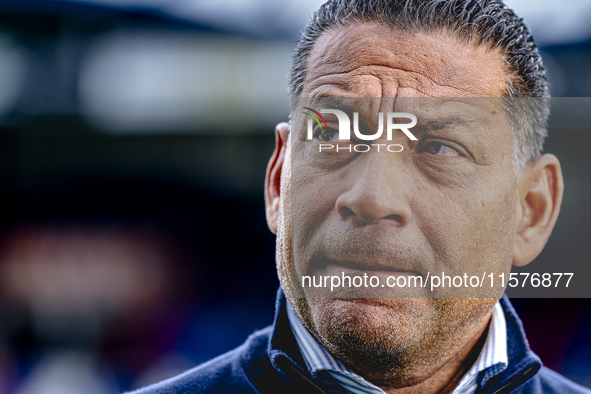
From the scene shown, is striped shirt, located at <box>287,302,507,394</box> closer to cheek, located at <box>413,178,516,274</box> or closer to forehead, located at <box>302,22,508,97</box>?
cheek, located at <box>413,178,516,274</box>

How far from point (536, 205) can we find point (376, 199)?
17.1 inches

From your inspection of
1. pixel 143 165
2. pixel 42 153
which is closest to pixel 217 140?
pixel 143 165

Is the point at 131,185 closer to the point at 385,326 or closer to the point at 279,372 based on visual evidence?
the point at 279,372

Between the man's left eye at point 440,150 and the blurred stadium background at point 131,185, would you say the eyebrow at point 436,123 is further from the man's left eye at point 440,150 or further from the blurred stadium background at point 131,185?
the blurred stadium background at point 131,185

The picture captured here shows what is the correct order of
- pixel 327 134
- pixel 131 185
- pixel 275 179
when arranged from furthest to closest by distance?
pixel 131 185
pixel 275 179
pixel 327 134

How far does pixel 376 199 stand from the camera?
3.14 ft

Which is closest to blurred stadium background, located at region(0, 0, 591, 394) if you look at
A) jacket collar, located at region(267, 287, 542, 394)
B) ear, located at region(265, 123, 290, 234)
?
ear, located at region(265, 123, 290, 234)

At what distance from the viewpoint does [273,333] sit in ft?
3.78

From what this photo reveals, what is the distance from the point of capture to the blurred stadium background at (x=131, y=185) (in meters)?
3.83

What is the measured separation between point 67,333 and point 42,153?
4.85ft

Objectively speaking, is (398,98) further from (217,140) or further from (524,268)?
(217,140)

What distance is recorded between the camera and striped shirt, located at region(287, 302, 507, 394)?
110 centimetres

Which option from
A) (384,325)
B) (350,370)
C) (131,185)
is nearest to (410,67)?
(384,325)

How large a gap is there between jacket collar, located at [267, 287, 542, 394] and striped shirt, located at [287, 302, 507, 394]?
0.5 inches
